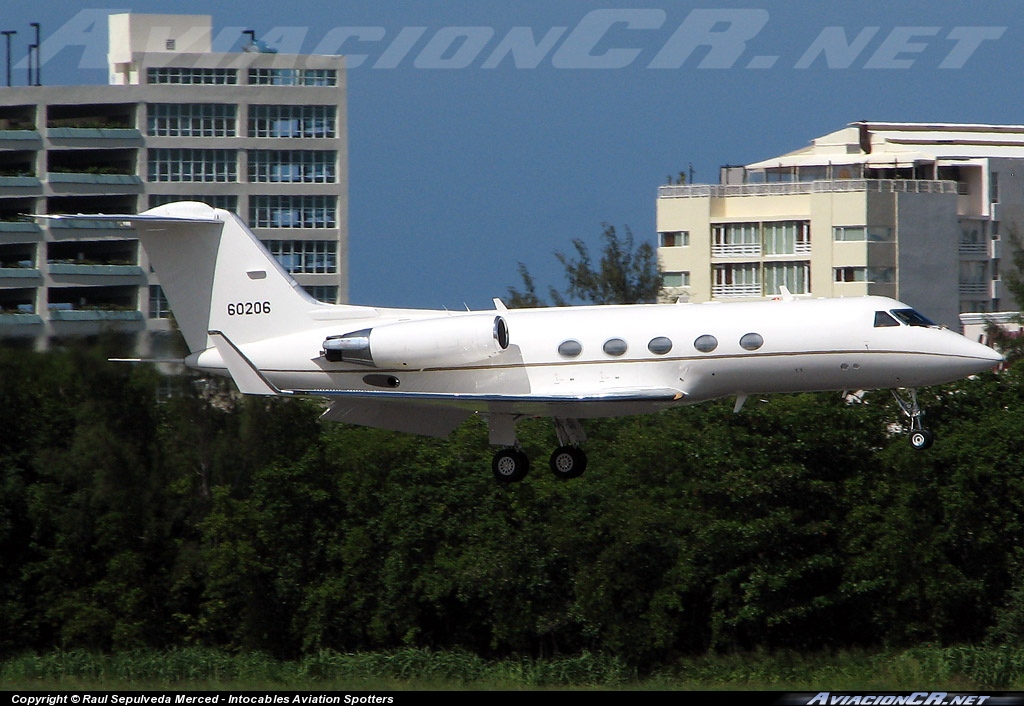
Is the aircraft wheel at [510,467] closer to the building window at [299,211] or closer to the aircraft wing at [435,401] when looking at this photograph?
the aircraft wing at [435,401]

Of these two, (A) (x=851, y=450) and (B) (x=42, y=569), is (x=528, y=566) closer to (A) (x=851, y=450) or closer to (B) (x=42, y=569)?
(A) (x=851, y=450)

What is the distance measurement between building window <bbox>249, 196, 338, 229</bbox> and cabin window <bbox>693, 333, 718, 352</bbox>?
210 ft

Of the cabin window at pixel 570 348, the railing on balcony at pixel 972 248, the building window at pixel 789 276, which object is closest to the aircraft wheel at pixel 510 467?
the cabin window at pixel 570 348

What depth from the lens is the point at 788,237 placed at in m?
81.0

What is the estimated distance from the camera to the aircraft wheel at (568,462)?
2619cm

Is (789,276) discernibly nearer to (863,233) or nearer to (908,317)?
(863,233)

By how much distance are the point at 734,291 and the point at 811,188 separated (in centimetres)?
708

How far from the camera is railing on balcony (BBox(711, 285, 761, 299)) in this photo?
8269 centimetres

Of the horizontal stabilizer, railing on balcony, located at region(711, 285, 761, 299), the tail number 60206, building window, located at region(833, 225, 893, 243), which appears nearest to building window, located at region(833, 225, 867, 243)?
building window, located at region(833, 225, 893, 243)

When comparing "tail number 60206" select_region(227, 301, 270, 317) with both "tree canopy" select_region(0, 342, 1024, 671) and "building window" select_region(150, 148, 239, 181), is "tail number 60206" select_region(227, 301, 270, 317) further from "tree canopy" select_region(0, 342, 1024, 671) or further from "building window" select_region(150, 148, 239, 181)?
"building window" select_region(150, 148, 239, 181)

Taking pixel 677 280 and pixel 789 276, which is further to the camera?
pixel 677 280

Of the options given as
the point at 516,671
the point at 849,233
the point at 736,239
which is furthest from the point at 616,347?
the point at 736,239

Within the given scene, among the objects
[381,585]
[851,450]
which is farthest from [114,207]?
[851,450]

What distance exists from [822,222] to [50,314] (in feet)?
124
